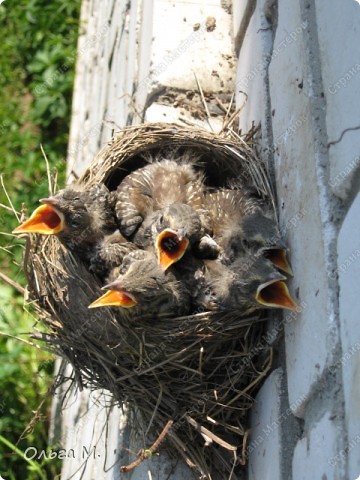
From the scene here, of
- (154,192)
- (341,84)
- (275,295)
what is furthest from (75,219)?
(341,84)

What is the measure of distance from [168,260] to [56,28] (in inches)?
188

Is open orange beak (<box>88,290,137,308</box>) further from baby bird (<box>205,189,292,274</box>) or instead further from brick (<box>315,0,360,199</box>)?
brick (<box>315,0,360,199</box>)

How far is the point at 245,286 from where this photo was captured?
2.20 m

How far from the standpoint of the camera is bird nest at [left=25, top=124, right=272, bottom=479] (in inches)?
91.0

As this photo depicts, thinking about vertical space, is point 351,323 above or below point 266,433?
above

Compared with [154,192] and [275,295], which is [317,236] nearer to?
[275,295]

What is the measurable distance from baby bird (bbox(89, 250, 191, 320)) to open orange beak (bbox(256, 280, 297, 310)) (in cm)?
31

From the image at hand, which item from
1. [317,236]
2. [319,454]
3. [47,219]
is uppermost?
[317,236]

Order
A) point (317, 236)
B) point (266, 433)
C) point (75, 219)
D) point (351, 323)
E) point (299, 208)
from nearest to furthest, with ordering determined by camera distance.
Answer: point (351, 323), point (317, 236), point (299, 208), point (266, 433), point (75, 219)

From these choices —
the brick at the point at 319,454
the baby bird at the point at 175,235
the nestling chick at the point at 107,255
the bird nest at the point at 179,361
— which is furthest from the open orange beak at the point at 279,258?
the nestling chick at the point at 107,255

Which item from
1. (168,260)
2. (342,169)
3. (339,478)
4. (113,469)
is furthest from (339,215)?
(113,469)

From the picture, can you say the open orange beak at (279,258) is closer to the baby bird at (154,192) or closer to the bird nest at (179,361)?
the bird nest at (179,361)

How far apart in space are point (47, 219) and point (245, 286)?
77 cm

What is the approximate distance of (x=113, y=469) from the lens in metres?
2.89
